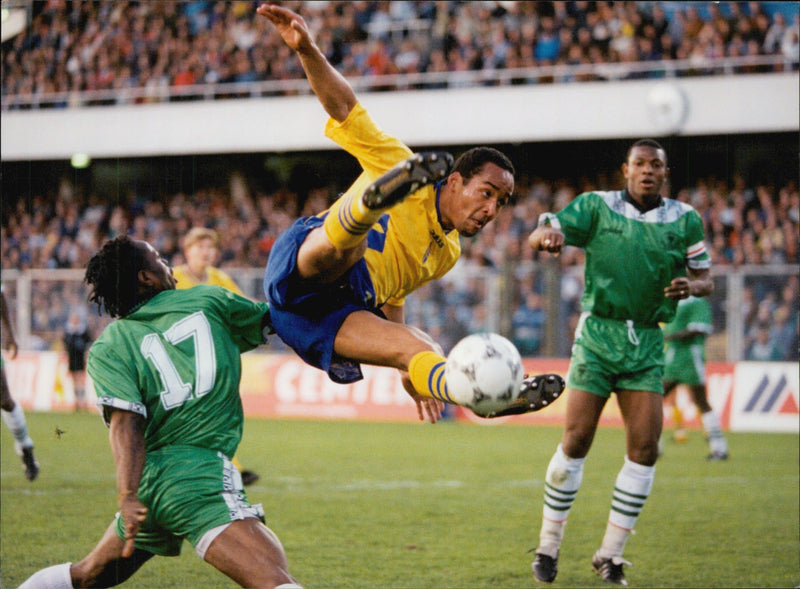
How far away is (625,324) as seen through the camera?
247 inches

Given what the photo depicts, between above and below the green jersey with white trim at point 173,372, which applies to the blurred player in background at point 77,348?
below

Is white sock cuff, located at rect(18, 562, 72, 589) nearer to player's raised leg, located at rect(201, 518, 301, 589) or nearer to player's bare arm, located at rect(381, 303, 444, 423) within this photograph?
player's raised leg, located at rect(201, 518, 301, 589)

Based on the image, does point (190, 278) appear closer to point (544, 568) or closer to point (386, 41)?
point (544, 568)

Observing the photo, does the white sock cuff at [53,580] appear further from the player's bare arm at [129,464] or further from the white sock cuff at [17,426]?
the white sock cuff at [17,426]

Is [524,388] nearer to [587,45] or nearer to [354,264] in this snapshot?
[354,264]

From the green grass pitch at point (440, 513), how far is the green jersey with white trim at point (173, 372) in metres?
2.11

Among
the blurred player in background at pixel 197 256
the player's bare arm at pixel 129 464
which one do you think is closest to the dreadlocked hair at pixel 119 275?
the player's bare arm at pixel 129 464

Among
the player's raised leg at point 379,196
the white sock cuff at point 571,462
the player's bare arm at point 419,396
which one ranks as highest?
the player's raised leg at point 379,196

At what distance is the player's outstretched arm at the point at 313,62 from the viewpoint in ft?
15.1

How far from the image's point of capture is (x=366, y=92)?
2261 centimetres

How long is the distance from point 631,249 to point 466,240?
14.9 meters

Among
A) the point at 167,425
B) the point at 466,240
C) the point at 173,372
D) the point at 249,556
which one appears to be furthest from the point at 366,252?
the point at 466,240

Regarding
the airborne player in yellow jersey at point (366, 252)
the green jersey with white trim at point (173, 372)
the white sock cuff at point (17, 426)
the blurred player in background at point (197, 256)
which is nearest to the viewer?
the green jersey with white trim at point (173, 372)

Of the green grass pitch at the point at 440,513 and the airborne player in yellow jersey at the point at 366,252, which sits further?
the green grass pitch at the point at 440,513
